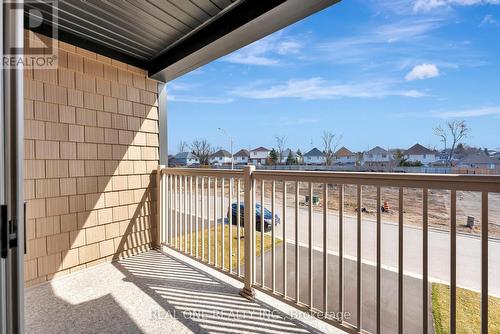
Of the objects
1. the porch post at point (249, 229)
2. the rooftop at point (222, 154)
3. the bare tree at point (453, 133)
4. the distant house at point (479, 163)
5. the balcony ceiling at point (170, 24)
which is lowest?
the porch post at point (249, 229)

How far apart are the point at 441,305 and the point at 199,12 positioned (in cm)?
377

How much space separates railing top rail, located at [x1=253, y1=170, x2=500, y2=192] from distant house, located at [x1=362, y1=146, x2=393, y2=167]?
2363mm

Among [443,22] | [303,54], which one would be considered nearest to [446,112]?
[443,22]

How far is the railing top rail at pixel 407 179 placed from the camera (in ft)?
4.13

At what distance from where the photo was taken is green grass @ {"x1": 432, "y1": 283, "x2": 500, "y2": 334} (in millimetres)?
2291

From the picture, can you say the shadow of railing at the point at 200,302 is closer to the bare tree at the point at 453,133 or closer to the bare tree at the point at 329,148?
the bare tree at the point at 329,148

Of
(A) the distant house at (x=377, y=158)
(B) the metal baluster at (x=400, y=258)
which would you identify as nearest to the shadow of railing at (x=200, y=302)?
(B) the metal baluster at (x=400, y=258)

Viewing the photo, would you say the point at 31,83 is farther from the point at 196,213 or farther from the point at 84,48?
the point at 196,213

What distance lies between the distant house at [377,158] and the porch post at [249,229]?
2.41m

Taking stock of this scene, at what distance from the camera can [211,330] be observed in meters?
1.86

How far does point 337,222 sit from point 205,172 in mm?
1422

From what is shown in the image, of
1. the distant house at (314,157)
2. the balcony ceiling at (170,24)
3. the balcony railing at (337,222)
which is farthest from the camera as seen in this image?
the distant house at (314,157)

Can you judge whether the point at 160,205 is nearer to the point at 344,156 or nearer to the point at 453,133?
the point at 344,156

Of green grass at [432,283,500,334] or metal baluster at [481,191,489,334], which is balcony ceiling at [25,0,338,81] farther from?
green grass at [432,283,500,334]
